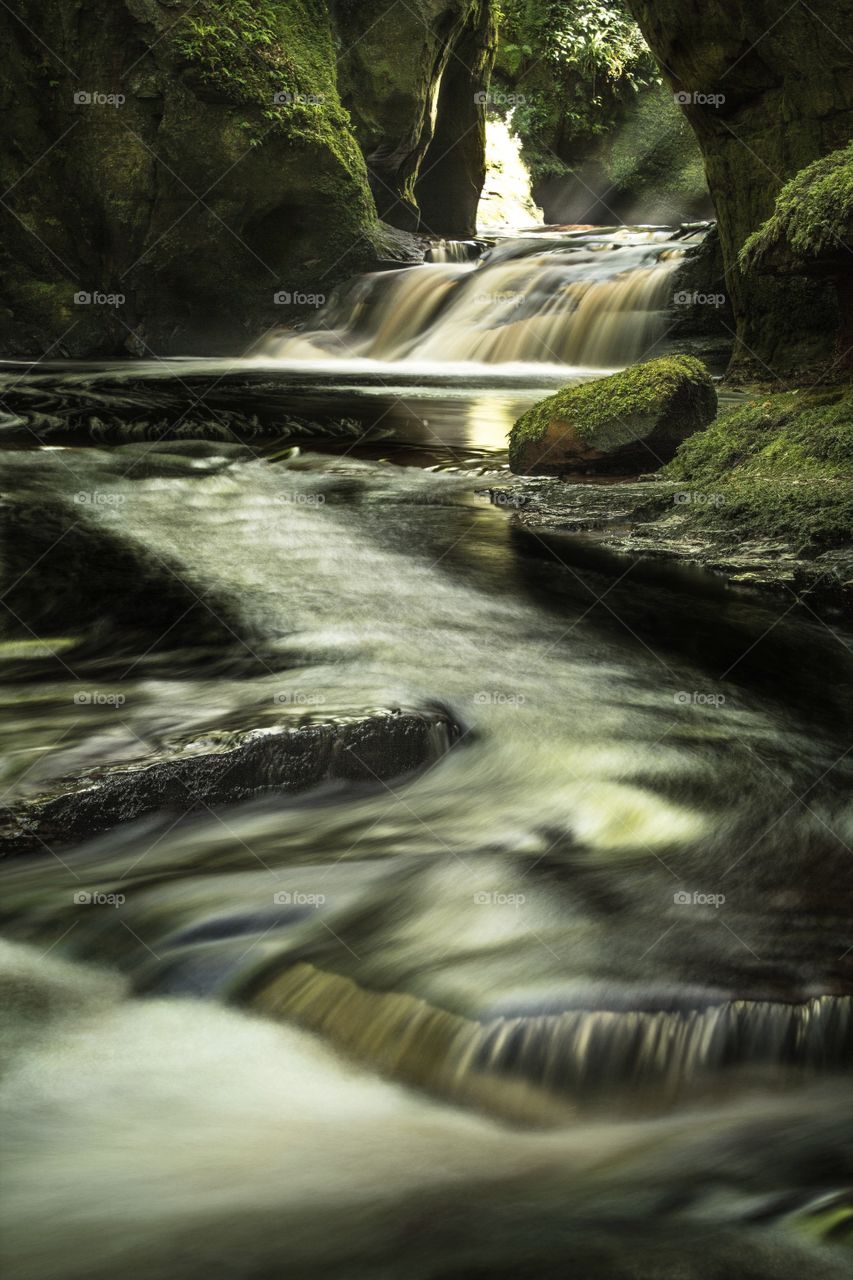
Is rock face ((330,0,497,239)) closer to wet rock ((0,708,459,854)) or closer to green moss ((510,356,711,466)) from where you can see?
green moss ((510,356,711,466))

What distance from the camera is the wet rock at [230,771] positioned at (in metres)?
3.03

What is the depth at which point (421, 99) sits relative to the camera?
643 inches

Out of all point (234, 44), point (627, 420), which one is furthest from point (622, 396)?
point (234, 44)

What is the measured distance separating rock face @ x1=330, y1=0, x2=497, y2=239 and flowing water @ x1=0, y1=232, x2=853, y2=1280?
1260 cm

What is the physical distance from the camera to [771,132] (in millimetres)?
8898

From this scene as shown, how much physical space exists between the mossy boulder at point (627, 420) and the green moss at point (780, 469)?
0.65 ft

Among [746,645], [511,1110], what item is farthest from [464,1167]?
[746,645]

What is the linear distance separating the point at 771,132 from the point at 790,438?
13.7ft

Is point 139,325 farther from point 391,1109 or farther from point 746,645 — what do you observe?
point 391,1109

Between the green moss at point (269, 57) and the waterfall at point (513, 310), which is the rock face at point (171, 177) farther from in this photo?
the waterfall at point (513, 310)

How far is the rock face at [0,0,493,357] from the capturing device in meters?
12.6

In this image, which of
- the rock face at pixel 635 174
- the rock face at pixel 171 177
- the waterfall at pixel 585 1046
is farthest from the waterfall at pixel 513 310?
the waterfall at pixel 585 1046

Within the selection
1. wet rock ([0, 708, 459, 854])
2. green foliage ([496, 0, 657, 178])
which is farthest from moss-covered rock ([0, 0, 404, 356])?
wet rock ([0, 708, 459, 854])

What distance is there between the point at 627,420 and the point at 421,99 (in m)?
11.7
